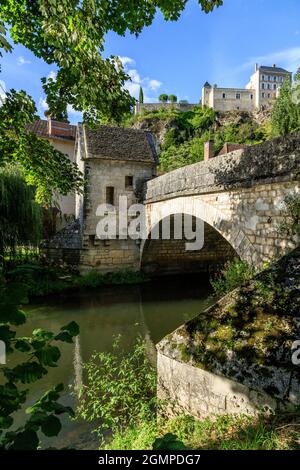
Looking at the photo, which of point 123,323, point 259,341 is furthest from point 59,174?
point 123,323

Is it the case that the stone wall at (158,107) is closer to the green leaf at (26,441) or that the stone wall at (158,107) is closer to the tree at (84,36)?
the tree at (84,36)

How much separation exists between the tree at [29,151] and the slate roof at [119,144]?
7.88 metres

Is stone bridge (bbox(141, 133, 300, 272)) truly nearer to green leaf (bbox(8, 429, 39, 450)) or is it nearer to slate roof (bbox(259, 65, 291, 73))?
green leaf (bbox(8, 429, 39, 450))

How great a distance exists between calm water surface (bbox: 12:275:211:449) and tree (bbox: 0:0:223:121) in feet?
12.4

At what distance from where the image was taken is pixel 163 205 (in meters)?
9.95

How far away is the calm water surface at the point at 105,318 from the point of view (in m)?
4.93

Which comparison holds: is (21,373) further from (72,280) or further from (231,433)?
(72,280)

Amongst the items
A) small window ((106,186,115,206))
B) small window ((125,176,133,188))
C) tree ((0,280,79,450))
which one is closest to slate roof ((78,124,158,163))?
small window ((125,176,133,188))

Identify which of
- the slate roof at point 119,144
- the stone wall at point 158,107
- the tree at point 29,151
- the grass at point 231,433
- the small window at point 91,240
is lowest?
the grass at point 231,433

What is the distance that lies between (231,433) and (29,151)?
3.76 meters

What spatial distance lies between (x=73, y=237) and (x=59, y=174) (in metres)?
8.63

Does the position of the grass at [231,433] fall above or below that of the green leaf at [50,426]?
below

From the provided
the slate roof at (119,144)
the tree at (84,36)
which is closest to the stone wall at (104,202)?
the slate roof at (119,144)

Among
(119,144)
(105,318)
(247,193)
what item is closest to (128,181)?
(119,144)
